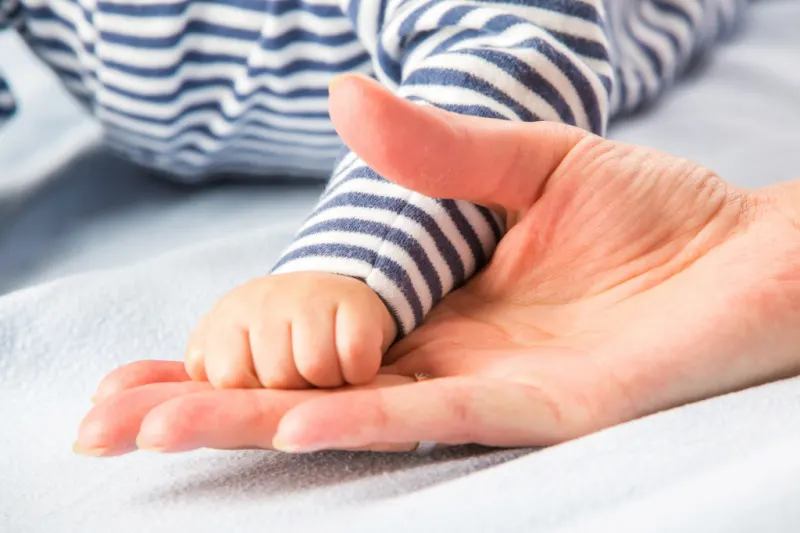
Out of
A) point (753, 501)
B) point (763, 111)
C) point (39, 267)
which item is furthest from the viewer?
point (763, 111)

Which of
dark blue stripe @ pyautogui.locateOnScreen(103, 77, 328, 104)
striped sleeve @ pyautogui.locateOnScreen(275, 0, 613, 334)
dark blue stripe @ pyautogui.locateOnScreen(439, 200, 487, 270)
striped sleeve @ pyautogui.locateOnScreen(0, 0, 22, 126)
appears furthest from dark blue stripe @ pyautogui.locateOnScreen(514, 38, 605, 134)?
striped sleeve @ pyautogui.locateOnScreen(0, 0, 22, 126)

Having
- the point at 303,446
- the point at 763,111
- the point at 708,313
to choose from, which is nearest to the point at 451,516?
the point at 303,446

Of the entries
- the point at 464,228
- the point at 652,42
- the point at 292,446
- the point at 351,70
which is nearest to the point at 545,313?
the point at 464,228

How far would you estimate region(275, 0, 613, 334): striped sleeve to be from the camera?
0.49 metres

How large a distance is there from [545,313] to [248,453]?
0.52ft

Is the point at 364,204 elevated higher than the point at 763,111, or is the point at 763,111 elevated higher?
the point at 364,204

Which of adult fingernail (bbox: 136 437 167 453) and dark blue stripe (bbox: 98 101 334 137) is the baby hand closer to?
adult fingernail (bbox: 136 437 167 453)

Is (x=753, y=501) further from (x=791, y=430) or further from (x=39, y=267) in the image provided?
(x=39, y=267)

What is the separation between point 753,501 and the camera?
341 mm

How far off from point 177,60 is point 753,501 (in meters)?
0.54

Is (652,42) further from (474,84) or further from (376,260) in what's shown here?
(376,260)

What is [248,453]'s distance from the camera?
1.50 feet

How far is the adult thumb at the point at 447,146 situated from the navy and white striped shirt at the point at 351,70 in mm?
42

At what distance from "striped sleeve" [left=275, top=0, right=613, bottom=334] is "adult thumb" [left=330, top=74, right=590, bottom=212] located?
3 centimetres
